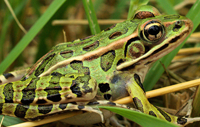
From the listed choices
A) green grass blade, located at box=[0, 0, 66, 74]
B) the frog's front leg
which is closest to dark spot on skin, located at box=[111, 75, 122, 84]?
the frog's front leg

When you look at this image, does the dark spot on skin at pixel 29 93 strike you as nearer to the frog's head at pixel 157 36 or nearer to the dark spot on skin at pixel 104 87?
the dark spot on skin at pixel 104 87

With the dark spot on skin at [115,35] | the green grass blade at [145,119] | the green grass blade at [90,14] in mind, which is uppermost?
the green grass blade at [90,14]

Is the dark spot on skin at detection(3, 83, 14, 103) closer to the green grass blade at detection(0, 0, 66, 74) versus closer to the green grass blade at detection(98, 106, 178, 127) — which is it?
the green grass blade at detection(0, 0, 66, 74)

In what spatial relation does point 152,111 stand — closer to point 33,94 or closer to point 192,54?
point 33,94

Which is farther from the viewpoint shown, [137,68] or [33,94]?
[137,68]

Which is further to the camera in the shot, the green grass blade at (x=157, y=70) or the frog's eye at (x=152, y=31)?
the green grass blade at (x=157, y=70)

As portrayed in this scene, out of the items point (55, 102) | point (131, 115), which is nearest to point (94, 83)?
point (55, 102)

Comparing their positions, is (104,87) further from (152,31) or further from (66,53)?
(152,31)

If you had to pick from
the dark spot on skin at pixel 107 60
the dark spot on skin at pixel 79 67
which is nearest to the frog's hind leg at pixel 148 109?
the dark spot on skin at pixel 107 60
